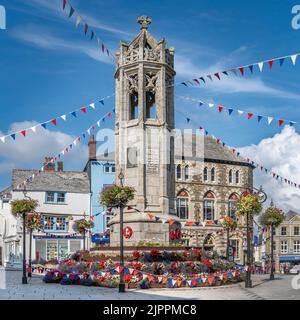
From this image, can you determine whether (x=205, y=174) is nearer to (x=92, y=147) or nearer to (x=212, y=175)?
(x=212, y=175)

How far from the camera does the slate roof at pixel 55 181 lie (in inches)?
2477

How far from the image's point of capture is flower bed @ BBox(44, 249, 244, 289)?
93.2ft

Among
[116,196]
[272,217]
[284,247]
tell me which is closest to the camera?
[116,196]

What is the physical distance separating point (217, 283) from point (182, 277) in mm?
2464

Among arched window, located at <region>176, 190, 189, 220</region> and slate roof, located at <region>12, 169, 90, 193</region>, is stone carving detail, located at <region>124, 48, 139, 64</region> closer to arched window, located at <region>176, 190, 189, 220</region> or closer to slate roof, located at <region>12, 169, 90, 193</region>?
slate roof, located at <region>12, 169, 90, 193</region>

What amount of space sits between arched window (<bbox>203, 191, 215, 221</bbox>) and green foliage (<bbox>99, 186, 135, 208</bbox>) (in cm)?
3886

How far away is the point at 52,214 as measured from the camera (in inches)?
2467

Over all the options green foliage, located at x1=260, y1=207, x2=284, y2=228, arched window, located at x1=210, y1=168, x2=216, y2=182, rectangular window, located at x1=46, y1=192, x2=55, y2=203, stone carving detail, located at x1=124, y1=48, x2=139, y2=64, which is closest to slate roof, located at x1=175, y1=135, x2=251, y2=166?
arched window, located at x1=210, y1=168, x2=216, y2=182

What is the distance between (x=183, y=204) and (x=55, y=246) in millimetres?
15782

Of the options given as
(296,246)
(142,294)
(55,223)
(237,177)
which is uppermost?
(237,177)

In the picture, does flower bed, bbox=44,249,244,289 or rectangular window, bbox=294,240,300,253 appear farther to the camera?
rectangular window, bbox=294,240,300,253

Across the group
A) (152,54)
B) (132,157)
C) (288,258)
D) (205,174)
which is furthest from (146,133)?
(288,258)
